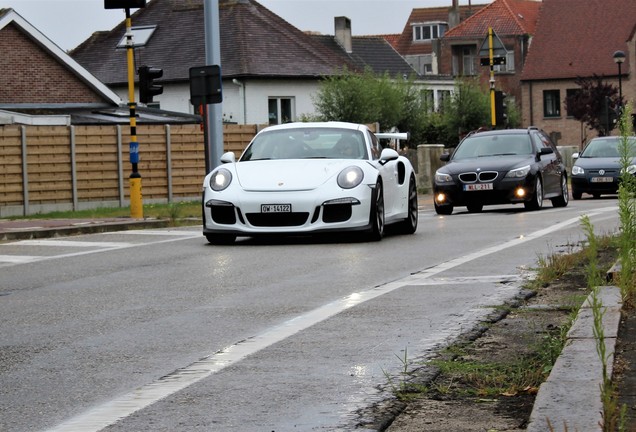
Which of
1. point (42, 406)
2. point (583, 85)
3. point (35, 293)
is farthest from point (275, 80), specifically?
point (42, 406)

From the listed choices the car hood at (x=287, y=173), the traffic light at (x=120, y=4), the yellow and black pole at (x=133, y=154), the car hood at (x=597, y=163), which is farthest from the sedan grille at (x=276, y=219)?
the car hood at (x=597, y=163)

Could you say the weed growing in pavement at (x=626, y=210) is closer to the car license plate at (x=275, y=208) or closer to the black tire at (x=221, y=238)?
the car license plate at (x=275, y=208)

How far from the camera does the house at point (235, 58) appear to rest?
206 feet

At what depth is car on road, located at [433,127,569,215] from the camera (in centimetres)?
2470

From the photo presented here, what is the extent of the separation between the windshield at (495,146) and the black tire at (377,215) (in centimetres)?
964

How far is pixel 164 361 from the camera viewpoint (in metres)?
7.49

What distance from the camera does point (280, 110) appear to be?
6456 centimetres

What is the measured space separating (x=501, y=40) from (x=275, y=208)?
268 ft

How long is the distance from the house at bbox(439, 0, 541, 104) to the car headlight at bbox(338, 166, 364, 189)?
75427mm

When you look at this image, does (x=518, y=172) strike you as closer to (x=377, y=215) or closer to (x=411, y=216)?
(x=411, y=216)

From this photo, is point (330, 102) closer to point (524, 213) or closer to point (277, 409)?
point (524, 213)

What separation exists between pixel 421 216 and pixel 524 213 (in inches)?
83.0

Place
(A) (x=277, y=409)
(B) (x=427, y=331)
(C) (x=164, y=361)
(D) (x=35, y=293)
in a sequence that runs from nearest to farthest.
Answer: (A) (x=277, y=409) → (C) (x=164, y=361) → (B) (x=427, y=331) → (D) (x=35, y=293)

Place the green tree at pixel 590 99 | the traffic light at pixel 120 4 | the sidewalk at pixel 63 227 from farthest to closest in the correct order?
the green tree at pixel 590 99, the traffic light at pixel 120 4, the sidewalk at pixel 63 227
